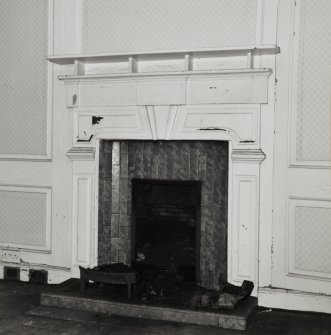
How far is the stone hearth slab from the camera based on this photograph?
3.87 m

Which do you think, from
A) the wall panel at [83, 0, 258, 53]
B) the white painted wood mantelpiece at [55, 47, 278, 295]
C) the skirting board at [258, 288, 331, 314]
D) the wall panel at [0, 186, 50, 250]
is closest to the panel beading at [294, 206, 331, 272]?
the skirting board at [258, 288, 331, 314]

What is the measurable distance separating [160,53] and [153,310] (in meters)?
2.28

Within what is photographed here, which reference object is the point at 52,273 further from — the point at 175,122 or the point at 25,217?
the point at 175,122

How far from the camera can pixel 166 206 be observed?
4.79 m

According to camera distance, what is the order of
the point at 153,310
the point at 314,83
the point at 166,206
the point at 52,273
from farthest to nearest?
the point at 52,273, the point at 166,206, the point at 314,83, the point at 153,310

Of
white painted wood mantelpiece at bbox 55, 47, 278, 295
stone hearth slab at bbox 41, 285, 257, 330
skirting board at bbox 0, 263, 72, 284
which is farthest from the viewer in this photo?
skirting board at bbox 0, 263, 72, 284

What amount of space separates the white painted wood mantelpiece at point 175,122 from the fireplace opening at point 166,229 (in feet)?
1.35

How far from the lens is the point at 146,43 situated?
464 centimetres

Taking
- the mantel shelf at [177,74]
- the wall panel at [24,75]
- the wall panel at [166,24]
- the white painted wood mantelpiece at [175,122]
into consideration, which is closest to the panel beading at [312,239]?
the white painted wood mantelpiece at [175,122]

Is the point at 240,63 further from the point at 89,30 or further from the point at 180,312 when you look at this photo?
the point at 180,312

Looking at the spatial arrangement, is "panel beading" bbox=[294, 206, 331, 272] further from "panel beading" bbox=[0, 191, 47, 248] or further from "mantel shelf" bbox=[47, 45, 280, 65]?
"panel beading" bbox=[0, 191, 47, 248]

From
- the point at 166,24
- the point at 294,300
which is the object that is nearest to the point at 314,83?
the point at 166,24

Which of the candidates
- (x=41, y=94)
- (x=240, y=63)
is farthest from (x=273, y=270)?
(x=41, y=94)

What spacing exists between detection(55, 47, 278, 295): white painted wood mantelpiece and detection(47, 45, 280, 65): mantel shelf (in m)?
0.03
